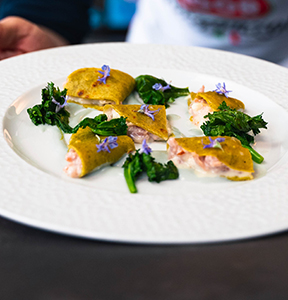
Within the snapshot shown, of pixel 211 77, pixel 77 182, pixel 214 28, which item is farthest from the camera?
pixel 214 28

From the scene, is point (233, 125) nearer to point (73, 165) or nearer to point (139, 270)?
point (73, 165)

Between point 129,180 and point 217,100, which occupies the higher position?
point 217,100

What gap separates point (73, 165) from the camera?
1788mm

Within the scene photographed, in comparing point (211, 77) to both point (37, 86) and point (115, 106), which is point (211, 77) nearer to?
point (115, 106)

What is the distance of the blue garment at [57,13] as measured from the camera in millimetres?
4004

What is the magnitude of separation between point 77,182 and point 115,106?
65 cm

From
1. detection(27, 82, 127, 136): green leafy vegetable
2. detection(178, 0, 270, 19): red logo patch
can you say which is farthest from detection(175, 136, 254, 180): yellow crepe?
detection(178, 0, 270, 19): red logo patch

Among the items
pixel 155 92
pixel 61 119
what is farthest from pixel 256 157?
pixel 61 119

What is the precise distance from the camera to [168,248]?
1.38 meters

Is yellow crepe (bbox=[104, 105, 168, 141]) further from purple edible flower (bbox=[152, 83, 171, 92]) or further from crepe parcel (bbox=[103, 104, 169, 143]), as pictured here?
purple edible flower (bbox=[152, 83, 171, 92])

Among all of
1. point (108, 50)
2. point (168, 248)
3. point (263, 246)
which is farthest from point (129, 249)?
point (108, 50)

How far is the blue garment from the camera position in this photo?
4004mm

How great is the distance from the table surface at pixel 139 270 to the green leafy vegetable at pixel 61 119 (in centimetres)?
74

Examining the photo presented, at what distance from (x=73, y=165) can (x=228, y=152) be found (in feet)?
2.40
